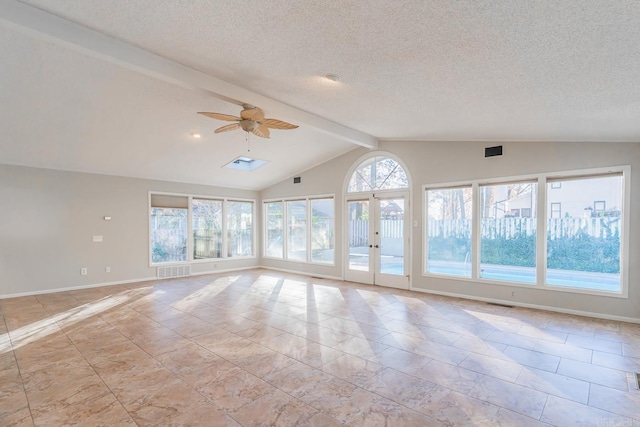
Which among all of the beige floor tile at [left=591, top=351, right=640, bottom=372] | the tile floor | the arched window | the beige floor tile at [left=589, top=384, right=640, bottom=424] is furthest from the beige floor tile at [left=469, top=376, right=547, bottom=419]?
the arched window

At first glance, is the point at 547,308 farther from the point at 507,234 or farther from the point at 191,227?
the point at 191,227

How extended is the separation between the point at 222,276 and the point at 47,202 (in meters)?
4.00

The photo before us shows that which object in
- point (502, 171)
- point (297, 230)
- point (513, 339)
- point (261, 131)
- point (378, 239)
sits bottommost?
point (513, 339)

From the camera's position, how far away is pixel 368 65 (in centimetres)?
313

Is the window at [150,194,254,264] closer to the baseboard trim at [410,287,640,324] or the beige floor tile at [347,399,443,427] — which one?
the baseboard trim at [410,287,640,324]

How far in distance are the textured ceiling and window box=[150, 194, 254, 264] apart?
2.99 m

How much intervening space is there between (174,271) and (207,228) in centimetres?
146

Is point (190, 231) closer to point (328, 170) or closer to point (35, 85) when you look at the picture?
point (328, 170)

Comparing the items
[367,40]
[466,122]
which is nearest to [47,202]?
[367,40]

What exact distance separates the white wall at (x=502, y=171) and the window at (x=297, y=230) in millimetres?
1054

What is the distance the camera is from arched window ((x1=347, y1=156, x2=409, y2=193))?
6.91 m

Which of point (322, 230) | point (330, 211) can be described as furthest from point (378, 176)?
point (322, 230)

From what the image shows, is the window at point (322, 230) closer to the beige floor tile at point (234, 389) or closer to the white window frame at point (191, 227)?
the white window frame at point (191, 227)

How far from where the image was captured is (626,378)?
2.87 metres
